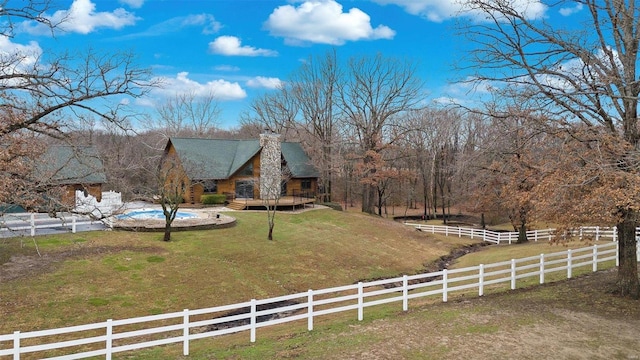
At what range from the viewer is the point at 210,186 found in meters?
37.2

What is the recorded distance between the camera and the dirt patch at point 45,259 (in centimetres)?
1497

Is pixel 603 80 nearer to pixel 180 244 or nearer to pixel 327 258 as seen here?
pixel 327 258

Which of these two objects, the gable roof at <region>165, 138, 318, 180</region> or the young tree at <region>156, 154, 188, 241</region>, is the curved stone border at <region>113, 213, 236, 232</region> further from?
the gable roof at <region>165, 138, 318, 180</region>

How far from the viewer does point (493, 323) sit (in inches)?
425

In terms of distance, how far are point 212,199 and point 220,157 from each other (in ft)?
15.6

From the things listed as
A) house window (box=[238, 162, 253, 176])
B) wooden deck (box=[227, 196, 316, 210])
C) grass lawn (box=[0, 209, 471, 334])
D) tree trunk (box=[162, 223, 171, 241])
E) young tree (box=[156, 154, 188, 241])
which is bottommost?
grass lawn (box=[0, 209, 471, 334])

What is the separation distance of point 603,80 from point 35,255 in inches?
813

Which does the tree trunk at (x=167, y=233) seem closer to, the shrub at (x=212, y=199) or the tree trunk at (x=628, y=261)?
the shrub at (x=212, y=199)

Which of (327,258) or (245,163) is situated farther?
(245,163)

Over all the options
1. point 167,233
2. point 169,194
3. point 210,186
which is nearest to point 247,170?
point 210,186

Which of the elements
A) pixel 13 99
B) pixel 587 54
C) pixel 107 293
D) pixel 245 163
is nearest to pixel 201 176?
pixel 245 163

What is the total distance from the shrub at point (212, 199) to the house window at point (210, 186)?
101cm

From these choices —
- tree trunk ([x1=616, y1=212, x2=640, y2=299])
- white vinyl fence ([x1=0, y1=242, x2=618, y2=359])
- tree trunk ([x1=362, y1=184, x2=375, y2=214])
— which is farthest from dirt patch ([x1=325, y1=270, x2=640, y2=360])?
tree trunk ([x1=362, y1=184, x2=375, y2=214])

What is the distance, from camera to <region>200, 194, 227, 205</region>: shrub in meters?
36.1
